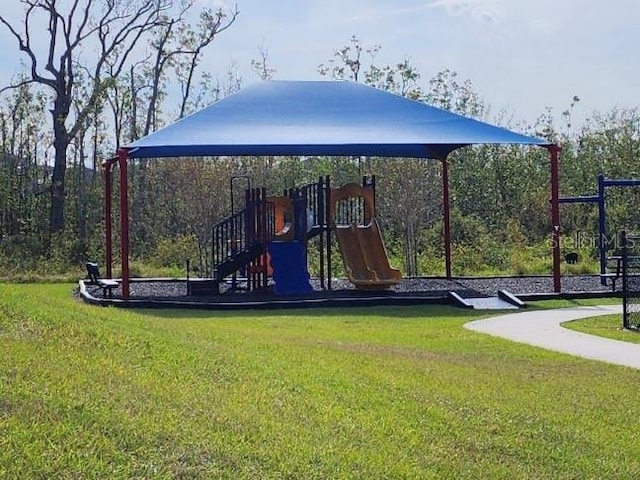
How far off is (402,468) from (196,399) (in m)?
1.26

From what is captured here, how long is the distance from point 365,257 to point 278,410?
12744mm

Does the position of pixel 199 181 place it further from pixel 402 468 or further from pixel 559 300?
pixel 402 468

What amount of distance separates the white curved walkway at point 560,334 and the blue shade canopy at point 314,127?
344 cm

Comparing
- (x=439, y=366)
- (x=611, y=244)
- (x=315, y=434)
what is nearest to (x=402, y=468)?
(x=315, y=434)

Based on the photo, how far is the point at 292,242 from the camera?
17.9 m

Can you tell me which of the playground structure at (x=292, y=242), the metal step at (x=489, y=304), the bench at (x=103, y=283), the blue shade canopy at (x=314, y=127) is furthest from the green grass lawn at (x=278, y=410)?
the playground structure at (x=292, y=242)

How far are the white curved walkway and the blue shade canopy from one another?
3.44m

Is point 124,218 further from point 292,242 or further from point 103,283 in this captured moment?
point 292,242

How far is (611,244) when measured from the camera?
23016 mm

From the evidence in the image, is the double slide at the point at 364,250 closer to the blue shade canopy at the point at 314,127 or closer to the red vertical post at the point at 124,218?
the blue shade canopy at the point at 314,127

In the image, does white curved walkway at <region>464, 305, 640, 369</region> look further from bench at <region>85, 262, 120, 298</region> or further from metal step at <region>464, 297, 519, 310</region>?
bench at <region>85, 262, 120, 298</region>

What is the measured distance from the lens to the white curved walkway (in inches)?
394

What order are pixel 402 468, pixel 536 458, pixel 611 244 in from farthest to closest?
pixel 611 244 < pixel 536 458 < pixel 402 468

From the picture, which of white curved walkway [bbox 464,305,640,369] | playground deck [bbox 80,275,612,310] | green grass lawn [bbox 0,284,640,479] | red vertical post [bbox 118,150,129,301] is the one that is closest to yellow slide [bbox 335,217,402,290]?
playground deck [bbox 80,275,612,310]
